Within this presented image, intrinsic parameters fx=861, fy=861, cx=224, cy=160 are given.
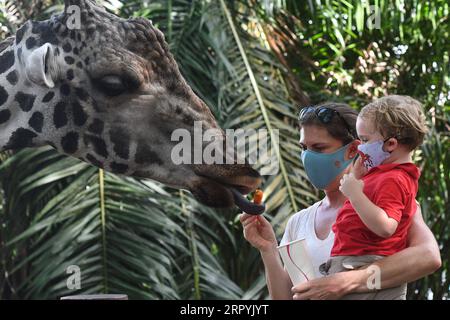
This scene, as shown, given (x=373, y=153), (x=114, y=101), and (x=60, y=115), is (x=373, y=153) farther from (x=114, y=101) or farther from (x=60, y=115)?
(x=60, y=115)

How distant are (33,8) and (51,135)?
4319 mm

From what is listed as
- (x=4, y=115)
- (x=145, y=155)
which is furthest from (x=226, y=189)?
(x=4, y=115)

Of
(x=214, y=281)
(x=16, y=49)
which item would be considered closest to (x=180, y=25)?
(x=214, y=281)

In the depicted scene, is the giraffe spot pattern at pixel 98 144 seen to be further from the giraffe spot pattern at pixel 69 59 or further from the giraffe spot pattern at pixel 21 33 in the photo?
the giraffe spot pattern at pixel 21 33

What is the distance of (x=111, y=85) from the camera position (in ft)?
8.06

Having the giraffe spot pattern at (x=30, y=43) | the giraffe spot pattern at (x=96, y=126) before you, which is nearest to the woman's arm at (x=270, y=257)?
the giraffe spot pattern at (x=96, y=126)

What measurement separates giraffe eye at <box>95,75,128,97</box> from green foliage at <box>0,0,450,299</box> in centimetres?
315

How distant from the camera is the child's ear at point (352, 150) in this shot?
2.63 metres

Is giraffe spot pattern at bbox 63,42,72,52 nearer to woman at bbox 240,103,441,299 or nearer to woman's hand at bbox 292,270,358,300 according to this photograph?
woman at bbox 240,103,441,299

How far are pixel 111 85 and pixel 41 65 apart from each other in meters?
0.21

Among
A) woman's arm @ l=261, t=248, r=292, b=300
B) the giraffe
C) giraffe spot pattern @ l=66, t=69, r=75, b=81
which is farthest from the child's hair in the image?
Result: giraffe spot pattern @ l=66, t=69, r=75, b=81

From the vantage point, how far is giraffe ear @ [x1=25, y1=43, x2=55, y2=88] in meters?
2.44

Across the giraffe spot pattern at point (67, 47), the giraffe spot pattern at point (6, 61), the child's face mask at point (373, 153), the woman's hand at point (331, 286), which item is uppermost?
the giraffe spot pattern at point (6, 61)
